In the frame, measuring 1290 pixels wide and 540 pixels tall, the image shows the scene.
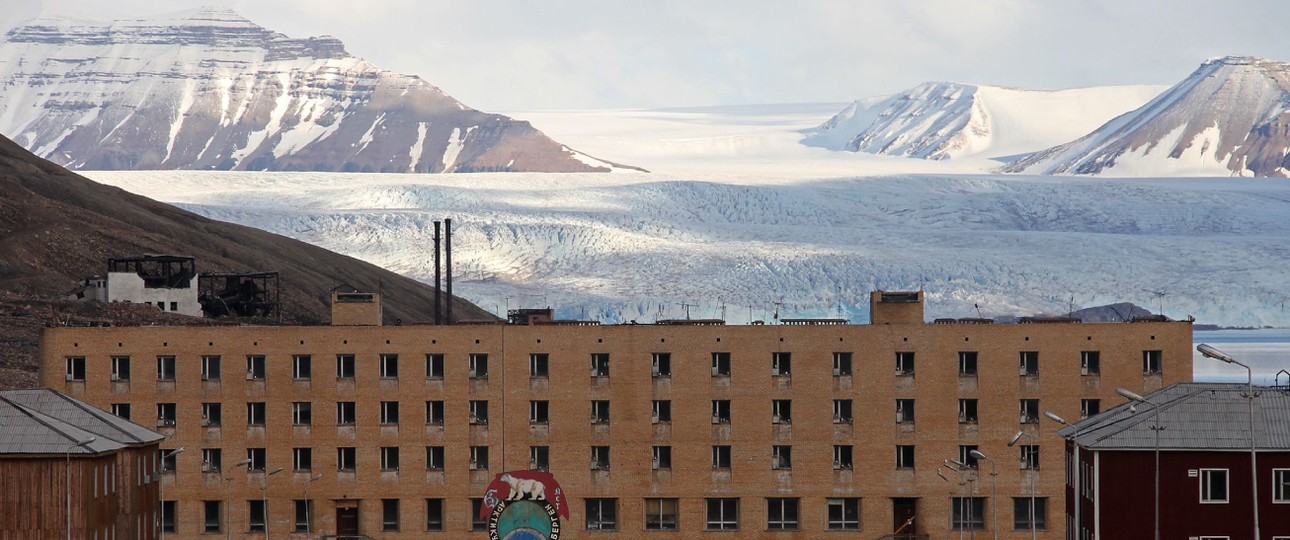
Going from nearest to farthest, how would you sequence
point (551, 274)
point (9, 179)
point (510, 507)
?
point (510, 507)
point (9, 179)
point (551, 274)

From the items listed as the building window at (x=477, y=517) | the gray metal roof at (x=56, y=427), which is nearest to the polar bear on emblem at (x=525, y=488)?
the building window at (x=477, y=517)

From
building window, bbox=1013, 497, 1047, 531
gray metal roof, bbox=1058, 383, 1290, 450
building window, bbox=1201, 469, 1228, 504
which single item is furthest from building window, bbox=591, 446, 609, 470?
building window, bbox=1201, 469, 1228, 504

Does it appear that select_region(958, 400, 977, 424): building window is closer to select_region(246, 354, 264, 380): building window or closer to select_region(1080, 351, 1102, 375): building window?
select_region(1080, 351, 1102, 375): building window

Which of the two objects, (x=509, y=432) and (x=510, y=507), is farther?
(x=509, y=432)

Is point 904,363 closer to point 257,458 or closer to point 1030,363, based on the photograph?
point 1030,363

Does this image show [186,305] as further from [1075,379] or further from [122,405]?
[1075,379]

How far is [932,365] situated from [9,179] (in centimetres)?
9765

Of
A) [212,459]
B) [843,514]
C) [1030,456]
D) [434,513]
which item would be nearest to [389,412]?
[434,513]

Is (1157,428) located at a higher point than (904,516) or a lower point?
higher

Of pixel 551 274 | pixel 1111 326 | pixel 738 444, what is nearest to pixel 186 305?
pixel 738 444

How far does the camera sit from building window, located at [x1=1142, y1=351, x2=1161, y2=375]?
72.0 metres

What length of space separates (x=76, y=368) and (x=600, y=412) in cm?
1634

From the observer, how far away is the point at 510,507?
60.0 m

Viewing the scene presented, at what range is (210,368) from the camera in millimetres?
72312
